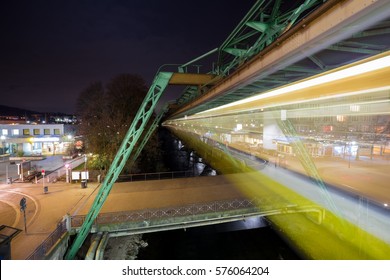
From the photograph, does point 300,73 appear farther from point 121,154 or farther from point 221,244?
point 221,244

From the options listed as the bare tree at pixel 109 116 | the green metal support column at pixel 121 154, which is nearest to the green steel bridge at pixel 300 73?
the green metal support column at pixel 121 154

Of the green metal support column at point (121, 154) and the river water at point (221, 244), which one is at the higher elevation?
the green metal support column at point (121, 154)

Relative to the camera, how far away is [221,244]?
38.6 ft

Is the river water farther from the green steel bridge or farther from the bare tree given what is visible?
the bare tree

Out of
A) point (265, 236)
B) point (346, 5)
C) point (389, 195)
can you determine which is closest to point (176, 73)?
point (346, 5)

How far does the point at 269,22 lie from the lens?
7488 millimetres

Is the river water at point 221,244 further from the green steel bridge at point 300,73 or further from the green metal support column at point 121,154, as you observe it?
the green metal support column at point 121,154

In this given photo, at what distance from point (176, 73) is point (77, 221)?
7.45 metres

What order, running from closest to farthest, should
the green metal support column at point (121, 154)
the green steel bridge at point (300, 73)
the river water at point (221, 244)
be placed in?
the green steel bridge at point (300, 73)
the green metal support column at point (121, 154)
the river water at point (221, 244)

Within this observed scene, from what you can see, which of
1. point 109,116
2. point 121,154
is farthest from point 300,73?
point 109,116

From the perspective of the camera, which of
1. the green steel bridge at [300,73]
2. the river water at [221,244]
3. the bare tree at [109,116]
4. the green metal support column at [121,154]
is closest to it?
the green steel bridge at [300,73]

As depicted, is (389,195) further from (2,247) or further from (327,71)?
(2,247)

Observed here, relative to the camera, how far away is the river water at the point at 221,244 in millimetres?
10898
